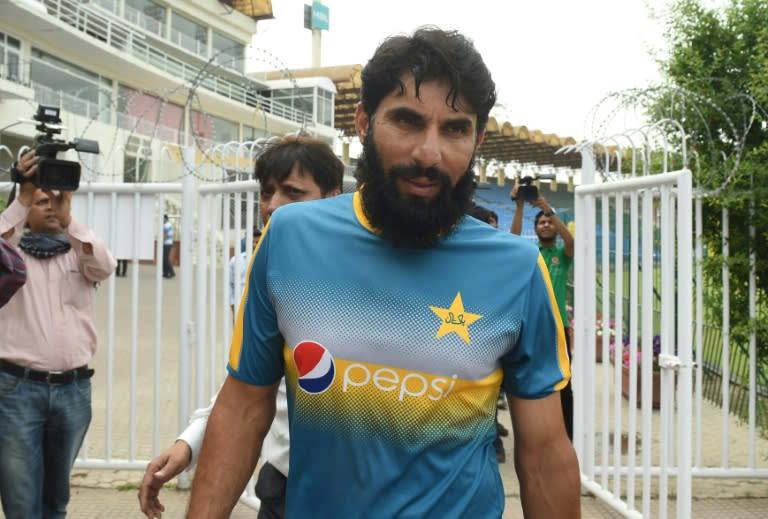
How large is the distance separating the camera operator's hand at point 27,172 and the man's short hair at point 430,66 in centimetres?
228

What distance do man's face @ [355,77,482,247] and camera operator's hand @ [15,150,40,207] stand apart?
232cm

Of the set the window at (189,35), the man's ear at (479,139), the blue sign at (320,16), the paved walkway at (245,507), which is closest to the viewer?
the man's ear at (479,139)

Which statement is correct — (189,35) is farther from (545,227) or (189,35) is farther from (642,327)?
(642,327)

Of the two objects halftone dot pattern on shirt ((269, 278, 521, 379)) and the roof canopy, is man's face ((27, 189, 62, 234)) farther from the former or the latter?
the roof canopy

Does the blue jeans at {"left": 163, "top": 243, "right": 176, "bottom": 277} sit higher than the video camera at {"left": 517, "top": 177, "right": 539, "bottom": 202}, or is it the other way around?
the video camera at {"left": 517, "top": 177, "right": 539, "bottom": 202}

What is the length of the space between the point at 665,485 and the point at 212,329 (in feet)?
9.22

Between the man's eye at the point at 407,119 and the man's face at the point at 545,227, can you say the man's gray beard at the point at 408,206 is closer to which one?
the man's eye at the point at 407,119

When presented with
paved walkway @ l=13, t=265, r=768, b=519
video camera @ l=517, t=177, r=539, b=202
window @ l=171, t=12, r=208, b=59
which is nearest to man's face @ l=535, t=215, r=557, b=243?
video camera @ l=517, t=177, r=539, b=202

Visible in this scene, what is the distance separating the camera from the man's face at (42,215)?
11.9 ft

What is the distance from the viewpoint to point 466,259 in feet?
5.45

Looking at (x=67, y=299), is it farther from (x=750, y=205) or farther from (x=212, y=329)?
(x=750, y=205)

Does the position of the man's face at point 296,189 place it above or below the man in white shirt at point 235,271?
above

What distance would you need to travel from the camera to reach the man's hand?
1.86 metres

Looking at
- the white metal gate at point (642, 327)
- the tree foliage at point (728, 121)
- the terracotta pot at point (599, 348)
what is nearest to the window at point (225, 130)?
the terracotta pot at point (599, 348)
